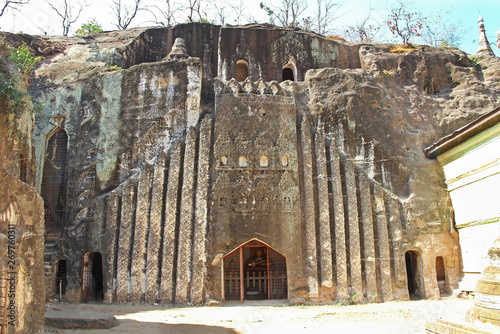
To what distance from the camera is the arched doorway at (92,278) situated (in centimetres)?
1255

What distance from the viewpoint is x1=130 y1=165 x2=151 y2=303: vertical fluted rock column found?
12.1m

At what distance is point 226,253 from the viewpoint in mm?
12258

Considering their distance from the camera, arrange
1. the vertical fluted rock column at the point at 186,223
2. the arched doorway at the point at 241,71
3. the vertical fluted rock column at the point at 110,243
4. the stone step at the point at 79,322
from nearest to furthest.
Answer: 1. the stone step at the point at 79,322
2. the vertical fluted rock column at the point at 186,223
3. the vertical fluted rock column at the point at 110,243
4. the arched doorway at the point at 241,71

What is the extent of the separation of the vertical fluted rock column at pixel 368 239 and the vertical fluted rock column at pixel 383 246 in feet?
0.74

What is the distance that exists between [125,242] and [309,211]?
549 cm

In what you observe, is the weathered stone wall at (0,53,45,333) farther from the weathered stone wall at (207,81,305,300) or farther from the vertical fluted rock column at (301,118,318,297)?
the vertical fluted rock column at (301,118,318,297)

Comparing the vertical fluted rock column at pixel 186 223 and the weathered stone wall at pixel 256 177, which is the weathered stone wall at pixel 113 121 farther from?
the weathered stone wall at pixel 256 177

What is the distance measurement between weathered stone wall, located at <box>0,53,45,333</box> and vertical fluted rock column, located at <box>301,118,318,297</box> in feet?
24.1

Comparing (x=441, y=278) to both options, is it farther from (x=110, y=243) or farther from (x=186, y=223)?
(x=110, y=243)

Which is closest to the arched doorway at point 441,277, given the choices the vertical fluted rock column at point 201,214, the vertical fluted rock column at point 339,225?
the vertical fluted rock column at point 339,225

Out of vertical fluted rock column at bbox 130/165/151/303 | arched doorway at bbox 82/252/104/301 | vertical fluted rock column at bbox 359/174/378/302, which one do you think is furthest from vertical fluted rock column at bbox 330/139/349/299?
arched doorway at bbox 82/252/104/301

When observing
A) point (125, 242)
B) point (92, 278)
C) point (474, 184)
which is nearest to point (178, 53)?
point (125, 242)

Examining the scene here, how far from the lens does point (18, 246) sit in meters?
6.57

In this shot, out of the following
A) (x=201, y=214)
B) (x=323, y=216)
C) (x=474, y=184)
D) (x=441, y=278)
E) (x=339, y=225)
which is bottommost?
(x=441, y=278)
